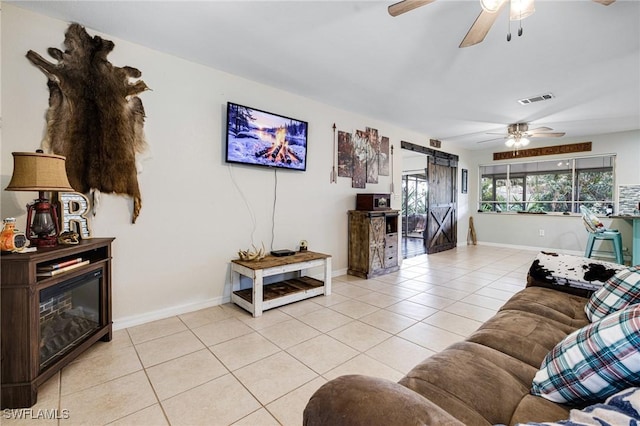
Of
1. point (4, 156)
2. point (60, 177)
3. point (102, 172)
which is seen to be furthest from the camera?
point (102, 172)

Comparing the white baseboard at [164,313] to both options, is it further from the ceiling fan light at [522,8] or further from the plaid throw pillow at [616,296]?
the ceiling fan light at [522,8]

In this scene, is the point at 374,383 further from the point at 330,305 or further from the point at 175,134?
the point at 175,134

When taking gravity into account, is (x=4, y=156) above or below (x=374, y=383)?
above

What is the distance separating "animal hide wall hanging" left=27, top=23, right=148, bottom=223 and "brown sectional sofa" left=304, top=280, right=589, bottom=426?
2498mm

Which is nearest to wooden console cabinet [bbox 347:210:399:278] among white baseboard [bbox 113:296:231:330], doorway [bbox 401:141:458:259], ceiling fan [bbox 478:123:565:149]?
doorway [bbox 401:141:458:259]

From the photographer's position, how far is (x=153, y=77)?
256 cm

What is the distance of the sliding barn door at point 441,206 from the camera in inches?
242

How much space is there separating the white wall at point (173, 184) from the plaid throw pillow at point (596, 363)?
2.77 meters

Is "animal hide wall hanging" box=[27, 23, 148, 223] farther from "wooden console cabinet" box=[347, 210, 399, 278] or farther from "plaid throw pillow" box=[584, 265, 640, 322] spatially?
"plaid throw pillow" box=[584, 265, 640, 322]

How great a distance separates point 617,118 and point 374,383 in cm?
634

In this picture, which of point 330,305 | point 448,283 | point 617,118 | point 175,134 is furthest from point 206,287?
point 617,118

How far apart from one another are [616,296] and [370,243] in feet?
9.04

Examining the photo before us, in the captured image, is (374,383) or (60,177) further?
(60,177)

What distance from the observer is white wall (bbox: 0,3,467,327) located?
2039mm
